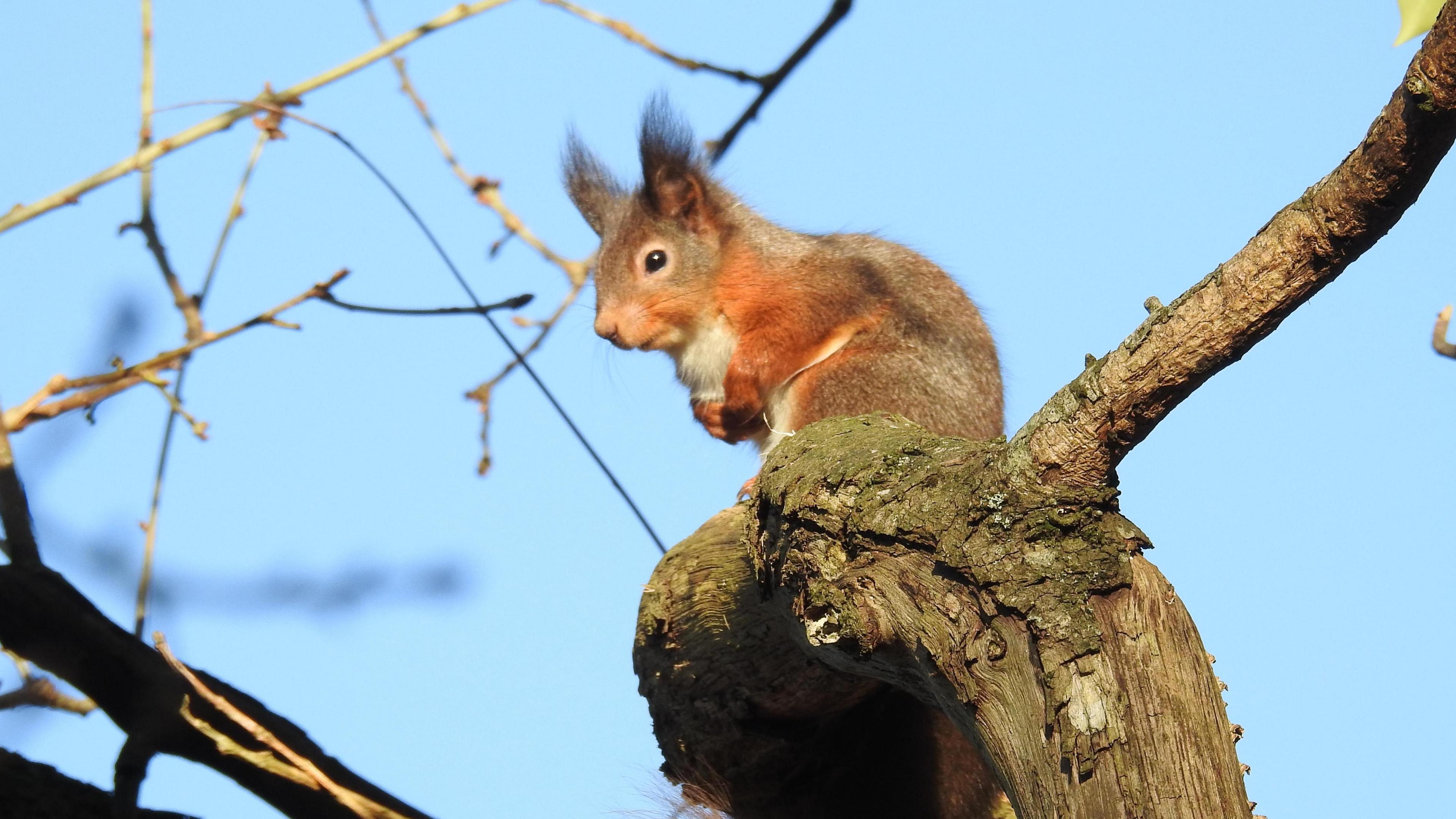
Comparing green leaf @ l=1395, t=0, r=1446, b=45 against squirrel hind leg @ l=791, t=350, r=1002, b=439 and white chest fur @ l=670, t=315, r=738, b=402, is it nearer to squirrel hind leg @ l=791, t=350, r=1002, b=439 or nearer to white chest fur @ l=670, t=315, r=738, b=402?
squirrel hind leg @ l=791, t=350, r=1002, b=439

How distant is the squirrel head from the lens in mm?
4660

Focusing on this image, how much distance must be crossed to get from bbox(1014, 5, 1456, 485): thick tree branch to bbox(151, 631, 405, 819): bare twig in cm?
144

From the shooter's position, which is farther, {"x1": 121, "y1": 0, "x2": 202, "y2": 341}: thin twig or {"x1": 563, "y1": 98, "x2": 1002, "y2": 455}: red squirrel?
{"x1": 563, "y1": 98, "x2": 1002, "y2": 455}: red squirrel

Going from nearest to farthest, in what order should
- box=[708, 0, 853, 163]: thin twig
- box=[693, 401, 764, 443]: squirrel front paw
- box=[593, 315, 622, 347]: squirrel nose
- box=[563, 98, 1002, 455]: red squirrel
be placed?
1. box=[708, 0, 853, 163]: thin twig
2. box=[563, 98, 1002, 455]: red squirrel
3. box=[693, 401, 764, 443]: squirrel front paw
4. box=[593, 315, 622, 347]: squirrel nose

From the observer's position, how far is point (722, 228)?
16.0 feet

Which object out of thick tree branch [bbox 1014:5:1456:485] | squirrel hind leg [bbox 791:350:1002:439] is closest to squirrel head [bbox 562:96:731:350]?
squirrel hind leg [bbox 791:350:1002:439]

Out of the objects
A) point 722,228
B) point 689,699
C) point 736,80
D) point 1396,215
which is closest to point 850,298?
point 722,228

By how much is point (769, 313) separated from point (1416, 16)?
3362 mm

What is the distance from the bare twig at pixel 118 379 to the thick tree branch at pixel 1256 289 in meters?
1.71

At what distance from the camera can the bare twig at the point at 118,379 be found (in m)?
2.55

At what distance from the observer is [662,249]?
4.78 metres

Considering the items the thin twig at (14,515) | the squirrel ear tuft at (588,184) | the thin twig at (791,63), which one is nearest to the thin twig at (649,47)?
the thin twig at (791,63)

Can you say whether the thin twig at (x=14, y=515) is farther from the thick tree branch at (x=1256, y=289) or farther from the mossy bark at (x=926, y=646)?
the thick tree branch at (x=1256, y=289)

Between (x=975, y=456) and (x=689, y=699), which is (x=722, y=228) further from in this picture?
(x=975, y=456)
